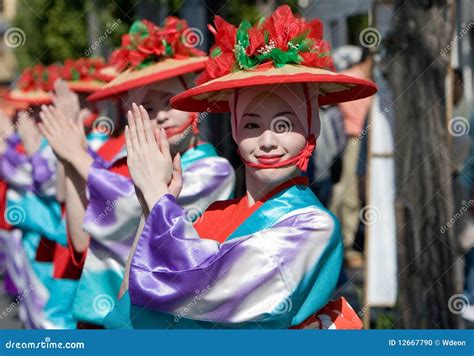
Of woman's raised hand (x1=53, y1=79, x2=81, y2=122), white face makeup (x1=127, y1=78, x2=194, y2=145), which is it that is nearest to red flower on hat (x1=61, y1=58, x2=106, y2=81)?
woman's raised hand (x1=53, y1=79, x2=81, y2=122)

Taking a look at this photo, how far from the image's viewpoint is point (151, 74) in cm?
482

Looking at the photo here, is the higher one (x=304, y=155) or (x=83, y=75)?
(x=83, y=75)

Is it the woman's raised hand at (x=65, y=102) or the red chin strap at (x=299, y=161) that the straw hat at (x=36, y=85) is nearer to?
the woman's raised hand at (x=65, y=102)

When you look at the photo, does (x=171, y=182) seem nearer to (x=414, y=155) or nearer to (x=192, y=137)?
(x=192, y=137)

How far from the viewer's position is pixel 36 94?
26.9ft

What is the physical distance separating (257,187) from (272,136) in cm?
19

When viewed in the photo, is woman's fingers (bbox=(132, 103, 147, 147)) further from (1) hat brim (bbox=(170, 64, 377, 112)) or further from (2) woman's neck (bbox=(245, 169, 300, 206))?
(2) woman's neck (bbox=(245, 169, 300, 206))

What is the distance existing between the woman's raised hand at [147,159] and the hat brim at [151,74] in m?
1.18

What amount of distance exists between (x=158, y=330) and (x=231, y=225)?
0.40 metres

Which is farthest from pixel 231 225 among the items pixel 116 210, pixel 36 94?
pixel 36 94

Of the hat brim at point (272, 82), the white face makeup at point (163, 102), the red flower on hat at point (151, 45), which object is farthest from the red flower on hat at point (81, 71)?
the hat brim at point (272, 82)

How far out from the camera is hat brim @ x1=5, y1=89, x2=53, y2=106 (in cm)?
793

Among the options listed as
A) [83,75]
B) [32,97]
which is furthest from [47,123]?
[32,97]

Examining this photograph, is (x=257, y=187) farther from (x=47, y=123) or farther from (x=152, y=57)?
(x=152, y=57)
